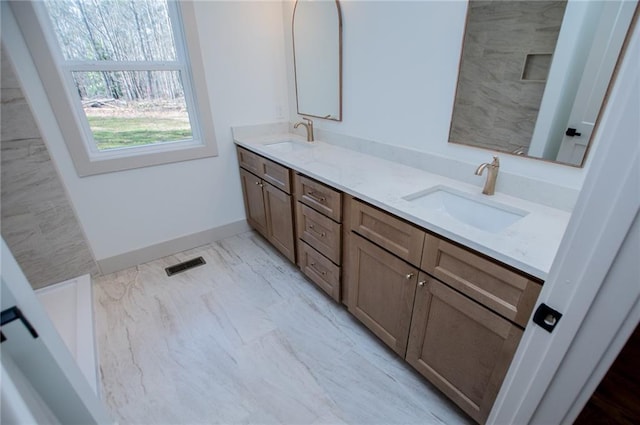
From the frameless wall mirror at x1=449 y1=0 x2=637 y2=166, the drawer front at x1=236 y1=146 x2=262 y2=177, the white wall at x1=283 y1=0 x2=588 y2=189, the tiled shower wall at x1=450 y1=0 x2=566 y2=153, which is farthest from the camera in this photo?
the drawer front at x1=236 y1=146 x2=262 y2=177

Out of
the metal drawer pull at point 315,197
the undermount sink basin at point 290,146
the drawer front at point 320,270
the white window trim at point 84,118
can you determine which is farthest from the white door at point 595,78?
the white window trim at point 84,118

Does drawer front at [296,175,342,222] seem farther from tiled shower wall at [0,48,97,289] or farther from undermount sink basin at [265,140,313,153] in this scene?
tiled shower wall at [0,48,97,289]

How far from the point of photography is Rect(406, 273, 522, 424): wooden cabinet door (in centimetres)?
106

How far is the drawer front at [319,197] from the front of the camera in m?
1.63

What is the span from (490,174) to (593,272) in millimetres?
929

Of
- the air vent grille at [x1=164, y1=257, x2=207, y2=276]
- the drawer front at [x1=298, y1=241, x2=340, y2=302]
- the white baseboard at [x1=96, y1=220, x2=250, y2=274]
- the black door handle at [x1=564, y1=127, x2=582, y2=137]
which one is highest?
the black door handle at [x1=564, y1=127, x2=582, y2=137]

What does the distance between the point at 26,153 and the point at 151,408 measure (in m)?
1.76

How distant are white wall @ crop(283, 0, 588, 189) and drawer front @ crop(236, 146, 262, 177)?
78 cm

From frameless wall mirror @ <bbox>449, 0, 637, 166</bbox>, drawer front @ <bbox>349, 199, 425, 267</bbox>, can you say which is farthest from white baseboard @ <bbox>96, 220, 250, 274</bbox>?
frameless wall mirror @ <bbox>449, 0, 637, 166</bbox>

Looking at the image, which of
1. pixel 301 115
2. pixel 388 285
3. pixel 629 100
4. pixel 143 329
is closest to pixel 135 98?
pixel 301 115

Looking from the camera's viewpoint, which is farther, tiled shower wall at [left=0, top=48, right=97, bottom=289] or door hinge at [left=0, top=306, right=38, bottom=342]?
tiled shower wall at [left=0, top=48, right=97, bottom=289]

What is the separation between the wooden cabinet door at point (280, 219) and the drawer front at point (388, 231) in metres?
0.69

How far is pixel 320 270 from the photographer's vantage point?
78.6 inches

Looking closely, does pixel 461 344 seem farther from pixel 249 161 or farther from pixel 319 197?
pixel 249 161
